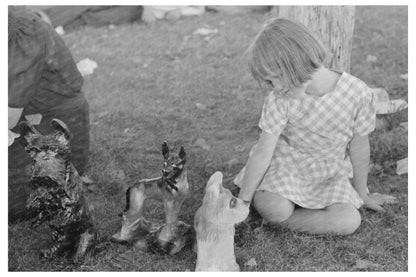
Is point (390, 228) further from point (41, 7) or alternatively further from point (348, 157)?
point (41, 7)

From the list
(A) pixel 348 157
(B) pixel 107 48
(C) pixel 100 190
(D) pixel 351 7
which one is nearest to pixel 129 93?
(B) pixel 107 48

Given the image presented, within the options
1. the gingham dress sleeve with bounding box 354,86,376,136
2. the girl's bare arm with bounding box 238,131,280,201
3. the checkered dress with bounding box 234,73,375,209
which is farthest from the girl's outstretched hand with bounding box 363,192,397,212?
the girl's bare arm with bounding box 238,131,280,201

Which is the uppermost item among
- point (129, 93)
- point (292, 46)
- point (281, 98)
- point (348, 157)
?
point (292, 46)

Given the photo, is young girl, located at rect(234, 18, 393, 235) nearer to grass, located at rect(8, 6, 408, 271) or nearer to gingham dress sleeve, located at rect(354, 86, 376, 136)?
gingham dress sleeve, located at rect(354, 86, 376, 136)

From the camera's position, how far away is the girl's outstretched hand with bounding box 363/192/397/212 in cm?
357

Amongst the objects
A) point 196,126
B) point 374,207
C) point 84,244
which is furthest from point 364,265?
point 196,126

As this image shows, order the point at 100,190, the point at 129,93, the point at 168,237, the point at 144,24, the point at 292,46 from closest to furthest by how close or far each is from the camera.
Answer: the point at 292,46 < the point at 168,237 < the point at 100,190 < the point at 129,93 < the point at 144,24

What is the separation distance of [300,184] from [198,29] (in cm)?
399

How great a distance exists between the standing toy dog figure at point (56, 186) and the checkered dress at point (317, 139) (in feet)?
3.54

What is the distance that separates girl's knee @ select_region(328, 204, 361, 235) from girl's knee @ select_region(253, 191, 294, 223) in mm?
257

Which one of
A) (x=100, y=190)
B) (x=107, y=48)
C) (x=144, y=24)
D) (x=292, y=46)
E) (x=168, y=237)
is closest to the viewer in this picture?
(x=292, y=46)

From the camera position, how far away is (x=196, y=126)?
4812mm

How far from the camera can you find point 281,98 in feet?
10.7

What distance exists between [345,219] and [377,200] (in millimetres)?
414
